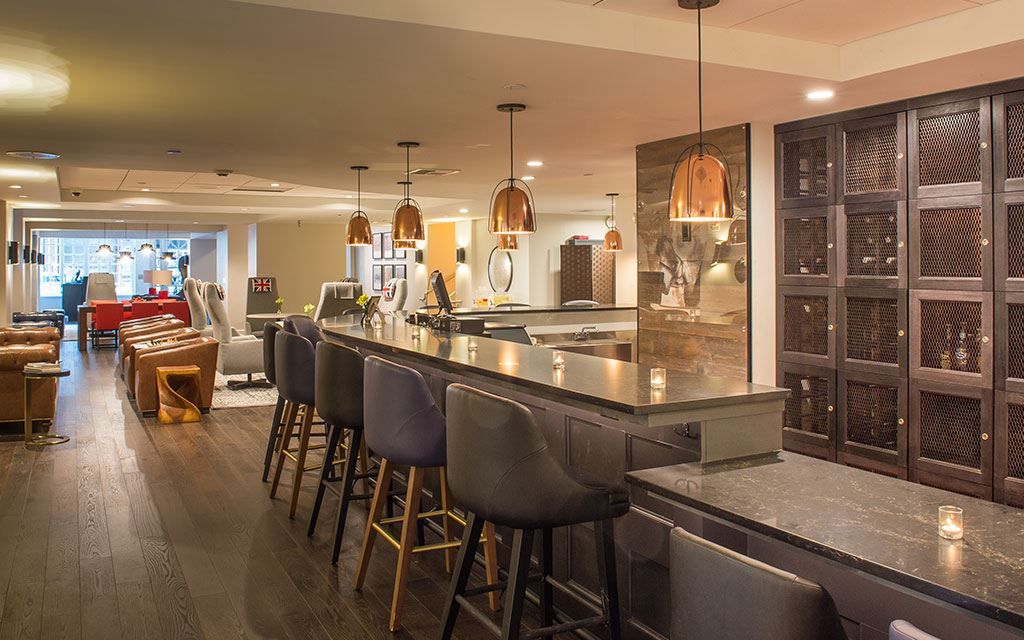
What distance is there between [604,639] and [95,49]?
3.24 m

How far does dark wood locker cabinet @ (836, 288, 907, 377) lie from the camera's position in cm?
458

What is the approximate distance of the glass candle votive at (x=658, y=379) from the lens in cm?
279

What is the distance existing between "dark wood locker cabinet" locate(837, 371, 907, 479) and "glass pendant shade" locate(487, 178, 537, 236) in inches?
85.6

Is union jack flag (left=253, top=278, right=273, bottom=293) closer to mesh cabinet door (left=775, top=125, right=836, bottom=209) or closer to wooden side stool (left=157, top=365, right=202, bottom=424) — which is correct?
wooden side stool (left=157, top=365, right=202, bottom=424)

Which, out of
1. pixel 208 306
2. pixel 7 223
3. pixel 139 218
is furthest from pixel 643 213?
pixel 139 218

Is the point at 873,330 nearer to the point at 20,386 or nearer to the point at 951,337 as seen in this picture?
the point at 951,337

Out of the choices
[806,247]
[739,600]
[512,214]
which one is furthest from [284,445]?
[739,600]

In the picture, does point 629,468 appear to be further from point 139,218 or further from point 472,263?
point 139,218

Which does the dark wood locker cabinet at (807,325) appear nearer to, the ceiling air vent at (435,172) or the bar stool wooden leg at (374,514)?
the bar stool wooden leg at (374,514)

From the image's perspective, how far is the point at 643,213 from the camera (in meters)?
6.34

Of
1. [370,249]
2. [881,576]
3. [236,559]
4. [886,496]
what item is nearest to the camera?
[881,576]

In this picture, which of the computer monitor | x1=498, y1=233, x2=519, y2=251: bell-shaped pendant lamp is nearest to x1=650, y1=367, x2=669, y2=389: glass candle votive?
x1=498, y1=233, x2=519, y2=251: bell-shaped pendant lamp

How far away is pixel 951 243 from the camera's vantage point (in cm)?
430

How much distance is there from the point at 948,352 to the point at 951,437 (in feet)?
1.47
